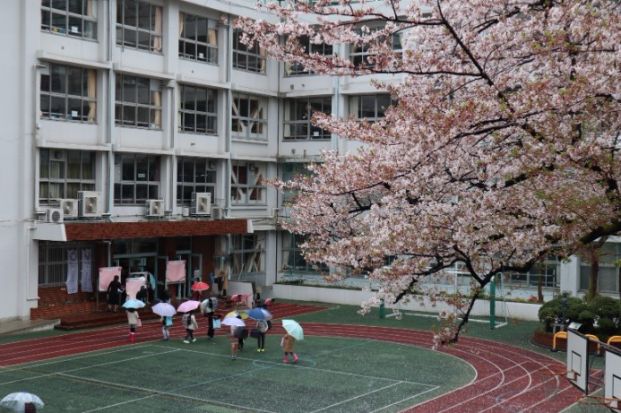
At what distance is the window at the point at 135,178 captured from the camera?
29.9 meters

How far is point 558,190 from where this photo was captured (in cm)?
812

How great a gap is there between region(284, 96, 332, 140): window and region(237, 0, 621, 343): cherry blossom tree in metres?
27.0

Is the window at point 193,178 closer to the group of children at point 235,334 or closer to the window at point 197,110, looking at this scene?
the window at point 197,110

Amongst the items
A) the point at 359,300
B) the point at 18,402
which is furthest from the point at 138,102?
the point at 18,402

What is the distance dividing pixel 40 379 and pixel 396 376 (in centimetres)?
826

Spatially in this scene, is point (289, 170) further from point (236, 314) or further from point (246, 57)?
point (236, 314)

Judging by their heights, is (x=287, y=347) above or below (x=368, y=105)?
below

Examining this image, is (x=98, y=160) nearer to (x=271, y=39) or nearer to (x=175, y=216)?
(x=175, y=216)

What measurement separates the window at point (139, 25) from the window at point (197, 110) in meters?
2.29

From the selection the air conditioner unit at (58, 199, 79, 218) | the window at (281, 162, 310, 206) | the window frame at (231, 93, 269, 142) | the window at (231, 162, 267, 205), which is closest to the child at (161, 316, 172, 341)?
the air conditioner unit at (58, 199, 79, 218)

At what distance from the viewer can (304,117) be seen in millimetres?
37406

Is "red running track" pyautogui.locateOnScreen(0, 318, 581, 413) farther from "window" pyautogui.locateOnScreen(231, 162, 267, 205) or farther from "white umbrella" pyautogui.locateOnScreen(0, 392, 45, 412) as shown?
"window" pyautogui.locateOnScreen(231, 162, 267, 205)

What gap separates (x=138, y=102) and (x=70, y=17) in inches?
162

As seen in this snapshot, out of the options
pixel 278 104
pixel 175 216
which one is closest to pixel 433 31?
pixel 175 216
